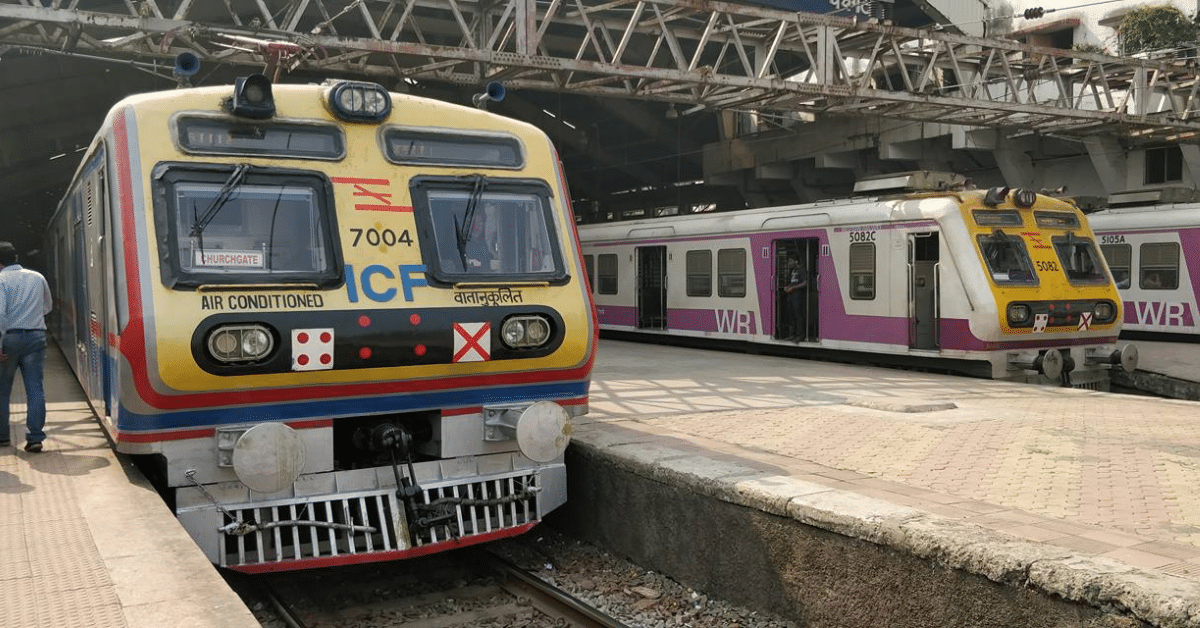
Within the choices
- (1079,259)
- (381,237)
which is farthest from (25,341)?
(1079,259)

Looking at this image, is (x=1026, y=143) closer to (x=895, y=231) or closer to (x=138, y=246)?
(x=895, y=231)

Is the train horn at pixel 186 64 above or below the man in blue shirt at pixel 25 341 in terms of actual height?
above

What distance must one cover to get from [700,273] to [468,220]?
11560 millimetres

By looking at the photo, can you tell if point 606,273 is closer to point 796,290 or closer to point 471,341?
point 796,290

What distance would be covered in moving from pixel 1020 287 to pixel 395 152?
9.40m

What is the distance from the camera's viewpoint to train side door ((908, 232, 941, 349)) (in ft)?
43.7

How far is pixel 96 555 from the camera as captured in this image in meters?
4.57

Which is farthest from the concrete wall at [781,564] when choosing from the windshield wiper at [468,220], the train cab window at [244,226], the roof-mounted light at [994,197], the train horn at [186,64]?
the roof-mounted light at [994,197]

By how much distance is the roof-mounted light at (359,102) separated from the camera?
6.00 m

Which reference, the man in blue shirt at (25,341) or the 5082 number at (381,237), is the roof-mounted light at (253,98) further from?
the man in blue shirt at (25,341)

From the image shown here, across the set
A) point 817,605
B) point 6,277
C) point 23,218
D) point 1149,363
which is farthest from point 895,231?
point 23,218

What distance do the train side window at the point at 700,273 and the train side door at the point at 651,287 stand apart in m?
0.78

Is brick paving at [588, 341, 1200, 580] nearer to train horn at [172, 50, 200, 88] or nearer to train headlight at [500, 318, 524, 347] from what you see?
train headlight at [500, 318, 524, 347]

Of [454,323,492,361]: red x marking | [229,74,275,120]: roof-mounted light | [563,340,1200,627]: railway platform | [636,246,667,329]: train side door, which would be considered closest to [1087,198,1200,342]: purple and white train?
[563,340,1200,627]: railway platform
